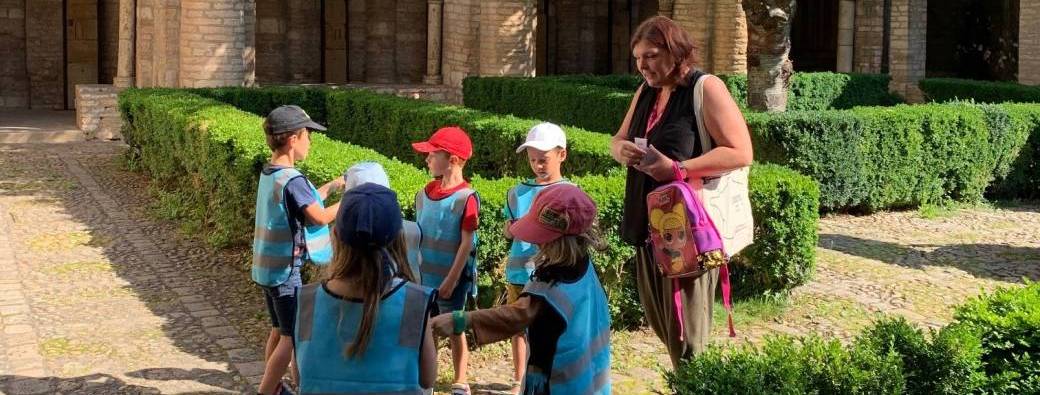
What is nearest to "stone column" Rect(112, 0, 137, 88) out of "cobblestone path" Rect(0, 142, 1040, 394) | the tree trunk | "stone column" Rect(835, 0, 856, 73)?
"cobblestone path" Rect(0, 142, 1040, 394)

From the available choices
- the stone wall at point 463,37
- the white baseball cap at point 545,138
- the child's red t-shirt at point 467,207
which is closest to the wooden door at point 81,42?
the stone wall at point 463,37

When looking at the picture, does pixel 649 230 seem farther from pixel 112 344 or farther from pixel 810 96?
pixel 810 96

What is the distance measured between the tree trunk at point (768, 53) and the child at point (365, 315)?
1063 centimetres

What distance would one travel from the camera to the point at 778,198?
27.3ft

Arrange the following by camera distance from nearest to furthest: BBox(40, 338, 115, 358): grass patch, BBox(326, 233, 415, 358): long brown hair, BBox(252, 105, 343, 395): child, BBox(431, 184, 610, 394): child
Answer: BBox(326, 233, 415, 358): long brown hair, BBox(431, 184, 610, 394): child, BBox(252, 105, 343, 395): child, BBox(40, 338, 115, 358): grass patch

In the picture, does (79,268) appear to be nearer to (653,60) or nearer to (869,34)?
(653,60)

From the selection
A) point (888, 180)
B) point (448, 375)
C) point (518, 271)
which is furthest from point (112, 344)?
point (888, 180)

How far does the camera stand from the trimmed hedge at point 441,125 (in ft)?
33.2

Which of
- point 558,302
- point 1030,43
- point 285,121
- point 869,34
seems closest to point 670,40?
point 558,302

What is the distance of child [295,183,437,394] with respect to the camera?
383 cm

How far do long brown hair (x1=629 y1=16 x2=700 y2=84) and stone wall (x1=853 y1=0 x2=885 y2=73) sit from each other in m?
19.2

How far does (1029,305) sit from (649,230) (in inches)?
64.9

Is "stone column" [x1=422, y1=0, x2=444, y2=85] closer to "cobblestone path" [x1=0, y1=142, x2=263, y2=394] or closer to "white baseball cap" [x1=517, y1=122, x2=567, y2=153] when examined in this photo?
"cobblestone path" [x1=0, y1=142, x2=263, y2=394]

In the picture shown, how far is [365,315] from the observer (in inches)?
150
